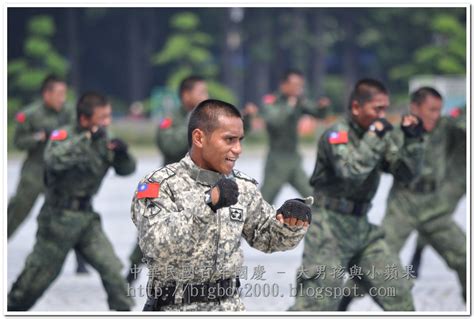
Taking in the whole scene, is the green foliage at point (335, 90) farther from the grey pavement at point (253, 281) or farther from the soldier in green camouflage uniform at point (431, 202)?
the soldier in green camouflage uniform at point (431, 202)

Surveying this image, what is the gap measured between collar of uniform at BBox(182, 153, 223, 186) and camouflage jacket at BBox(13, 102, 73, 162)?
6.55 m

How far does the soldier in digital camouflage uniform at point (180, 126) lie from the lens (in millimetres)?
11109

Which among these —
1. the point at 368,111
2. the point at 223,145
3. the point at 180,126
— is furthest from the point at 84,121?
the point at 223,145

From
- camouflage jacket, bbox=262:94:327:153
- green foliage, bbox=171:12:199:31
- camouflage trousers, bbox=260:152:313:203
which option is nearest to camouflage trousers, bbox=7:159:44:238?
camouflage trousers, bbox=260:152:313:203

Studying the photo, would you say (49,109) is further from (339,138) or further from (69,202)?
(339,138)

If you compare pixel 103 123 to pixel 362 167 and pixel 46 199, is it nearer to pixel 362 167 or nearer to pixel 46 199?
pixel 46 199

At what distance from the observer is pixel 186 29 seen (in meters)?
42.4

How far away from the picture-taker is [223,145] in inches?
226

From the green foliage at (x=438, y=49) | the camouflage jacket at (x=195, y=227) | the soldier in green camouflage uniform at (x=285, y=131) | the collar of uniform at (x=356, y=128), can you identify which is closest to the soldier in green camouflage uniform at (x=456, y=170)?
the soldier in green camouflage uniform at (x=285, y=131)

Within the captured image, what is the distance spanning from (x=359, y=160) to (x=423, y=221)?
2.17 m

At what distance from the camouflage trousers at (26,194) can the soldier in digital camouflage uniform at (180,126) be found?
1.42 m
